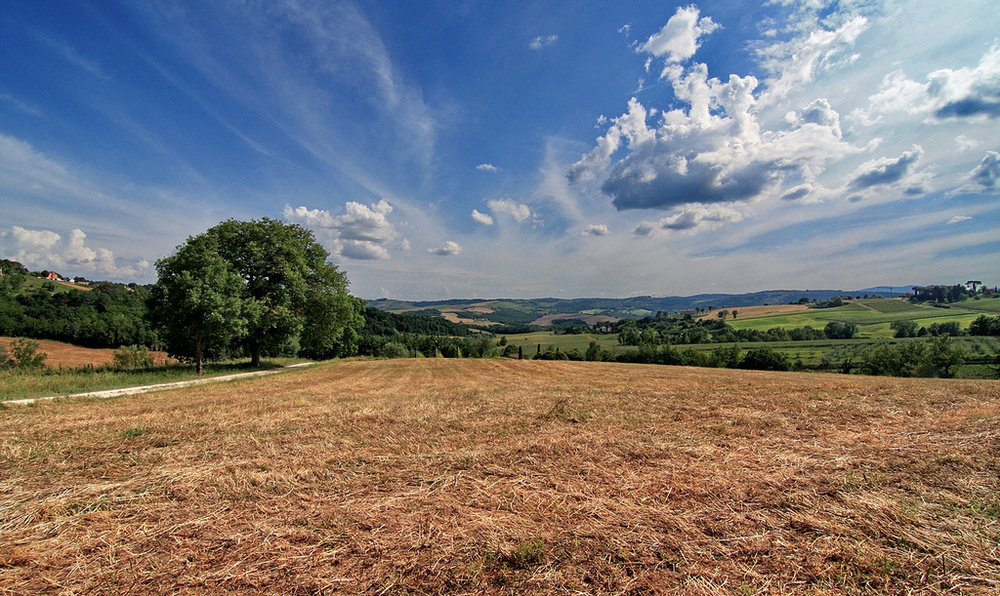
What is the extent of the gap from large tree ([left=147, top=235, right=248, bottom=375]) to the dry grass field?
15.3 metres

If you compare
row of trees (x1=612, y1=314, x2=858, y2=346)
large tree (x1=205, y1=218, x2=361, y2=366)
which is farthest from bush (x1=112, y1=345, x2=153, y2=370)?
row of trees (x1=612, y1=314, x2=858, y2=346)

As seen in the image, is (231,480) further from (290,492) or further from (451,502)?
(451,502)

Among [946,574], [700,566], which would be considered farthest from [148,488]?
[946,574]

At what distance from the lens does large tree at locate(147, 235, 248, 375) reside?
21.2 metres

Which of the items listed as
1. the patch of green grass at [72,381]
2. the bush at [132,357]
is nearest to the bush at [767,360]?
the patch of green grass at [72,381]

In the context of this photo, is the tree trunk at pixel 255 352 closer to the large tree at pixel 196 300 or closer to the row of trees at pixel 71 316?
the large tree at pixel 196 300

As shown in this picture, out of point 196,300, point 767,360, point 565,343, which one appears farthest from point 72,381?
point 565,343

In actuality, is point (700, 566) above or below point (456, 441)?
above

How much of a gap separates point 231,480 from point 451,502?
3136mm

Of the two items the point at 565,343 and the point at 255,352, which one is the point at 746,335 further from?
the point at 255,352

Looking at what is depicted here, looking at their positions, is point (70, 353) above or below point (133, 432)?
below

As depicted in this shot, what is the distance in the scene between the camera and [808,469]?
4.86m

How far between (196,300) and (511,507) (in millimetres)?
24000

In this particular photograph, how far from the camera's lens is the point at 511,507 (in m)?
4.00
